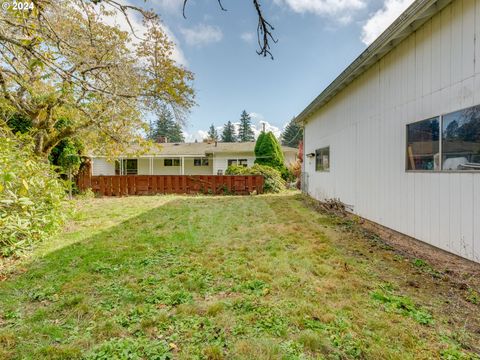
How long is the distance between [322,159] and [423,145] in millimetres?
5766

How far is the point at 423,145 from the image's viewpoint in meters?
4.42

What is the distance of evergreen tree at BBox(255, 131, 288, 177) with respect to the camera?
18.4m

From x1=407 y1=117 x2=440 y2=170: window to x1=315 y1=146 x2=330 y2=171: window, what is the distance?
4.56 m

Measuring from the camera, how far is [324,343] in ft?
7.05

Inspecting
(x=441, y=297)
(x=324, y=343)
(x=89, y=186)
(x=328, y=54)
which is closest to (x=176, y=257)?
(x=324, y=343)

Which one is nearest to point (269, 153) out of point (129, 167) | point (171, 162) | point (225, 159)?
point (225, 159)

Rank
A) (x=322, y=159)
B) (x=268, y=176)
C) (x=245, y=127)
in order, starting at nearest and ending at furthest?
(x=322, y=159)
(x=268, y=176)
(x=245, y=127)

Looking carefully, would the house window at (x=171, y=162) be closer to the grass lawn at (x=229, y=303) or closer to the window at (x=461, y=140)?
the grass lawn at (x=229, y=303)

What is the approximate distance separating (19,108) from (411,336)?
28.2ft

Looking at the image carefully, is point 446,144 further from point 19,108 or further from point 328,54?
point 19,108

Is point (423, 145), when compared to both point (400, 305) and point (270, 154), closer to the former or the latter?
point (400, 305)

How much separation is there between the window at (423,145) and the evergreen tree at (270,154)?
13608mm

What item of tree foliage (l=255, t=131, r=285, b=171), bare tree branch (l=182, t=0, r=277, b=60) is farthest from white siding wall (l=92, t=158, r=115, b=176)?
bare tree branch (l=182, t=0, r=277, b=60)

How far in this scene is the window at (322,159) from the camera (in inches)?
373
